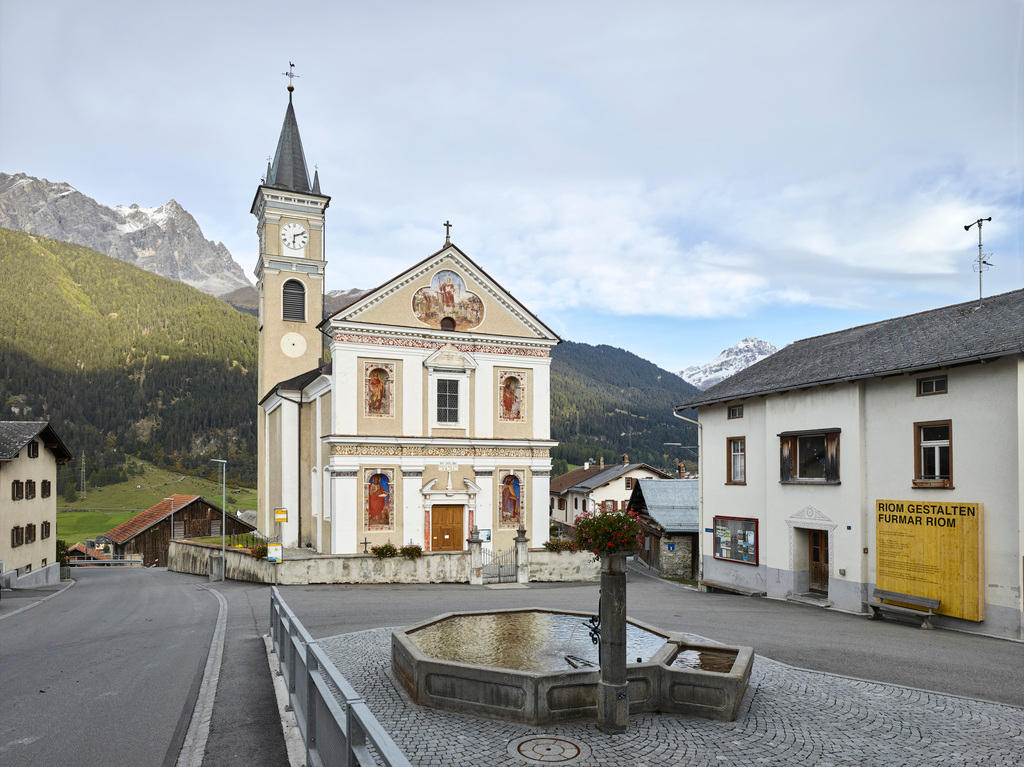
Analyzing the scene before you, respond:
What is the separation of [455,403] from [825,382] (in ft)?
53.9

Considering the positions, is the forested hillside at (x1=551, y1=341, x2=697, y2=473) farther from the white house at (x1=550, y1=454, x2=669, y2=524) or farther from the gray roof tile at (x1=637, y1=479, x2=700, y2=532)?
the gray roof tile at (x1=637, y1=479, x2=700, y2=532)

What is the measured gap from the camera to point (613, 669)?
29.6 feet

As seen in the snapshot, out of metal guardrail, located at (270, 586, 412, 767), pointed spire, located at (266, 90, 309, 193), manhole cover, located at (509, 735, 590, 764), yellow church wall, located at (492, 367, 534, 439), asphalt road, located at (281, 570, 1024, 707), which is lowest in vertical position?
asphalt road, located at (281, 570, 1024, 707)

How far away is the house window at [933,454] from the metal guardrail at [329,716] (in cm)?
1637

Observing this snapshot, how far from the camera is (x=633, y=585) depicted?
2942 centimetres

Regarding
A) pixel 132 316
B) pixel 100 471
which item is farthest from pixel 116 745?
pixel 132 316

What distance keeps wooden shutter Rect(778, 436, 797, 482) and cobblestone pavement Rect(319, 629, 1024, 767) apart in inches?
480

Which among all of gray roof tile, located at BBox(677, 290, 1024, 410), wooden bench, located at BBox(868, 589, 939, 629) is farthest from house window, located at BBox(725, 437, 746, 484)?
wooden bench, located at BBox(868, 589, 939, 629)

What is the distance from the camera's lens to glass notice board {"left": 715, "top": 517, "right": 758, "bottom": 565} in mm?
24469

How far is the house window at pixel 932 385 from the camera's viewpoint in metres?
18.5

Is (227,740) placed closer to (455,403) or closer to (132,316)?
(455,403)

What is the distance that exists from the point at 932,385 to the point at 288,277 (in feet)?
114

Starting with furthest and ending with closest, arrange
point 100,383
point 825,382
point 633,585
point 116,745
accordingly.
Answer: point 100,383 → point 633,585 → point 825,382 → point 116,745

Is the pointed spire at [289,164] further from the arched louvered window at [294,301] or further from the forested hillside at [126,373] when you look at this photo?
the forested hillside at [126,373]
